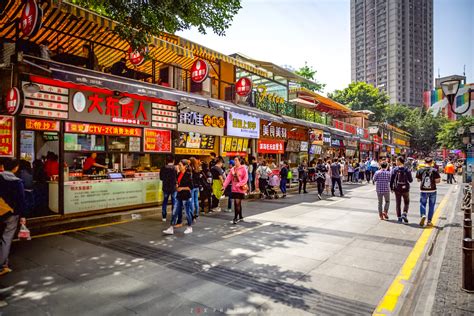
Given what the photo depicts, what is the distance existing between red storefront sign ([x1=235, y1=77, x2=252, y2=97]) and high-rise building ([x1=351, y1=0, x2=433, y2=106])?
123982 mm

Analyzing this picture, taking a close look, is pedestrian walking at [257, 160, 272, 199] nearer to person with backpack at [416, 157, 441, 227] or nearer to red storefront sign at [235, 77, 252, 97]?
red storefront sign at [235, 77, 252, 97]

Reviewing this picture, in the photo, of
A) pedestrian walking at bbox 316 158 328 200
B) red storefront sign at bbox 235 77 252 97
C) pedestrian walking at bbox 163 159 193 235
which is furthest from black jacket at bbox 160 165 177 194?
red storefront sign at bbox 235 77 252 97

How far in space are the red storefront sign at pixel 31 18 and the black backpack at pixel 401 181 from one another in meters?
9.82

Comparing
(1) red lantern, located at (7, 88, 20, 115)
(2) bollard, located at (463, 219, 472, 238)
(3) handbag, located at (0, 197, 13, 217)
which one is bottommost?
(2) bollard, located at (463, 219, 472, 238)

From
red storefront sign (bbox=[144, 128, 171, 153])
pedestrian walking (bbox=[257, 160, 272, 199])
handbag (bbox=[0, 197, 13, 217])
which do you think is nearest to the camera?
handbag (bbox=[0, 197, 13, 217])

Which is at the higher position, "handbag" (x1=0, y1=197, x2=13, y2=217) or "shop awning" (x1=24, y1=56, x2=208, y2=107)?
"shop awning" (x1=24, y1=56, x2=208, y2=107)

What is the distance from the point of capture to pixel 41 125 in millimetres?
7762

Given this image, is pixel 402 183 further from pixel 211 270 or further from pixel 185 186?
pixel 211 270

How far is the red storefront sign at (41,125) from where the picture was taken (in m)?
7.57

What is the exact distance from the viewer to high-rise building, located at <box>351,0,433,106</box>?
125 metres

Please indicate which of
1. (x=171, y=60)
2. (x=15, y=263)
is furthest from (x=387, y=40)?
(x=15, y=263)

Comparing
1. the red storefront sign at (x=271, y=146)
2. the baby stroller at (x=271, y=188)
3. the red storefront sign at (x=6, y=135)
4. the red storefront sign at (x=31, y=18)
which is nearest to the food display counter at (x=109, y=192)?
the red storefront sign at (x=6, y=135)

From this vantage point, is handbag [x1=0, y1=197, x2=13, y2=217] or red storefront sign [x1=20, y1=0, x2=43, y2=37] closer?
handbag [x1=0, y1=197, x2=13, y2=217]

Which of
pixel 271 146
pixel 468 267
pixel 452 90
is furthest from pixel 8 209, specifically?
pixel 271 146
